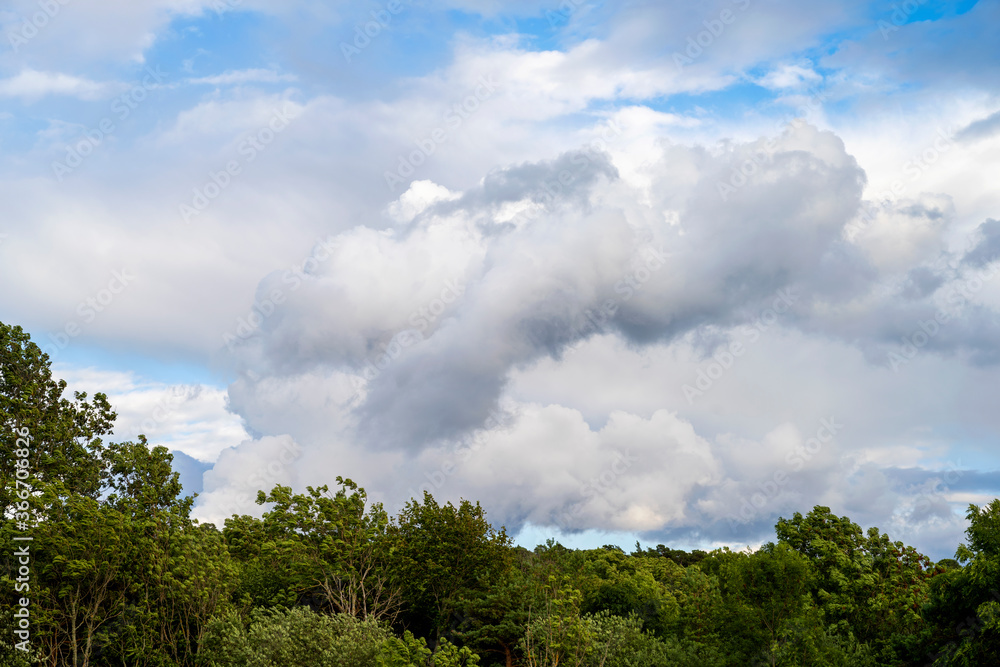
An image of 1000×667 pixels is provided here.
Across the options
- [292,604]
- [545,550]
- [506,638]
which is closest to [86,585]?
[292,604]

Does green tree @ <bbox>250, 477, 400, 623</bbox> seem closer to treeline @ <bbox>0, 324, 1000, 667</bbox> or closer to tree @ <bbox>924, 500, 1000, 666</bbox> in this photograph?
treeline @ <bbox>0, 324, 1000, 667</bbox>

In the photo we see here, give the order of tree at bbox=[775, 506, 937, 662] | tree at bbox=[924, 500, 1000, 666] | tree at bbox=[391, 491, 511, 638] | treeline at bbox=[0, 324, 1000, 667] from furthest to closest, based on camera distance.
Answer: tree at bbox=[391, 491, 511, 638]
tree at bbox=[775, 506, 937, 662]
treeline at bbox=[0, 324, 1000, 667]
tree at bbox=[924, 500, 1000, 666]

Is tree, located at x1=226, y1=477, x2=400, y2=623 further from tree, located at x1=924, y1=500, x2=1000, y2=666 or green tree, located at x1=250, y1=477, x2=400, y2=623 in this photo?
tree, located at x1=924, y1=500, x2=1000, y2=666

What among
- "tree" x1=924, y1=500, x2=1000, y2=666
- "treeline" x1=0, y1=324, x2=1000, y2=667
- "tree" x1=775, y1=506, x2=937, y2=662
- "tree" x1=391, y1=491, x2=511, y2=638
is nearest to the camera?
"tree" x1=924, y1=500, x2=1000, y2=666

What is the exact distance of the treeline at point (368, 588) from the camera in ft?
121

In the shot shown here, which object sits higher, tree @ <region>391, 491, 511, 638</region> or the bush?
tree @ <region>391, 491, 511, 638</region>

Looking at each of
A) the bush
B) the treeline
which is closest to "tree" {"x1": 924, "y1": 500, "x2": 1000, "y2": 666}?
the treeline

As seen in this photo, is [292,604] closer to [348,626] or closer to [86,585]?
[86,585]

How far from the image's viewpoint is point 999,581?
→ 34.2 m

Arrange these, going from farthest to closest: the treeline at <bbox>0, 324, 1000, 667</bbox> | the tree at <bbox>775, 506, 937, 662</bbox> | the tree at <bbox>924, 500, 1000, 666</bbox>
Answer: the tree at <bbox>775, 506, 937, 662</bbox> → the treeline at <bbox>0, 324, 1000, 667</bbox> → the tree at <bbox>924, 500, 1000, 666</bbox>

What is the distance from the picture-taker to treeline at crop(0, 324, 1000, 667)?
1449 inches
